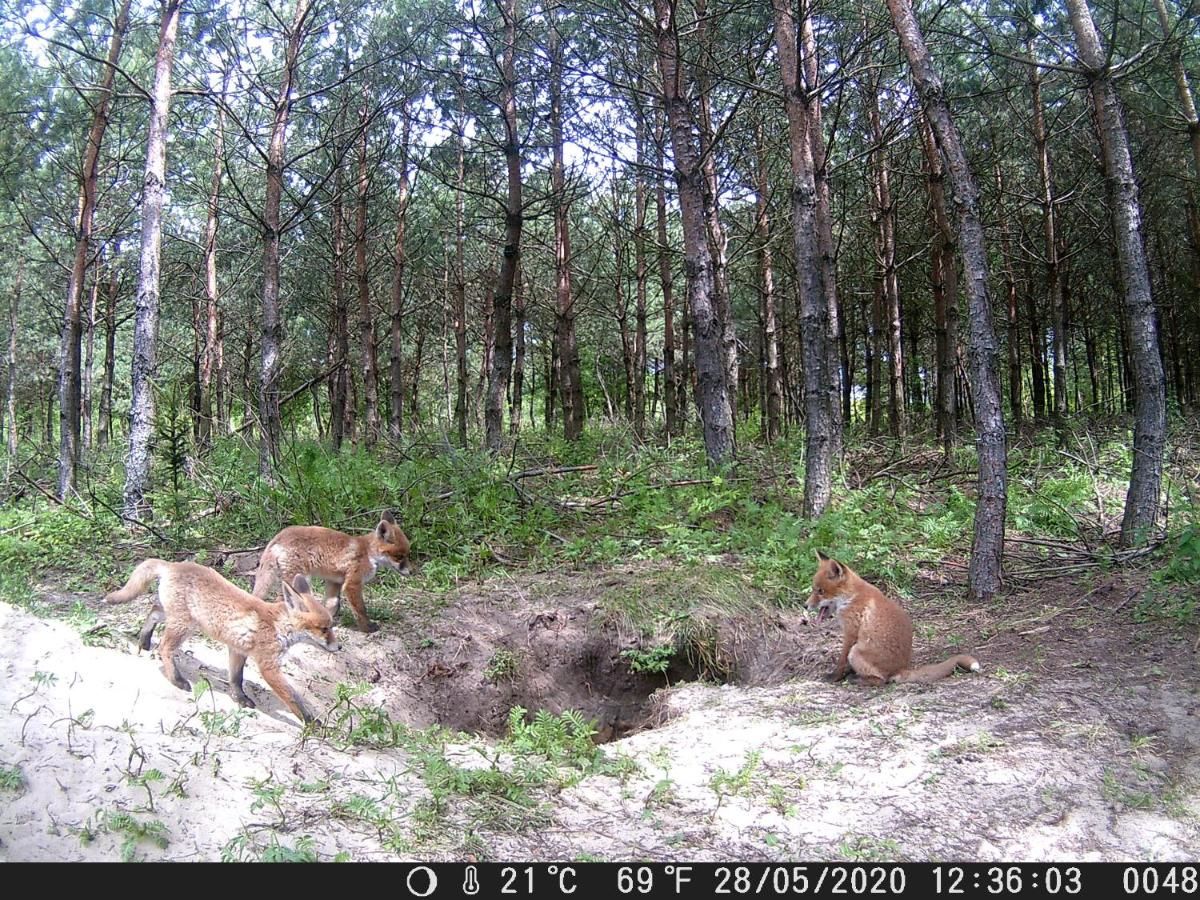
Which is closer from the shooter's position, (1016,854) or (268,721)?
(1016,854)

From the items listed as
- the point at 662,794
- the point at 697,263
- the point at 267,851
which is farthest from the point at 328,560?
the point at 697,263

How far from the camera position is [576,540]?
9.35 metres

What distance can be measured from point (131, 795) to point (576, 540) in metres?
6.19

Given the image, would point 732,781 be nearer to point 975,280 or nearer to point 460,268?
point 975,280

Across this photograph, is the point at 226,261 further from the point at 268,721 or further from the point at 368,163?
the point at 268,721

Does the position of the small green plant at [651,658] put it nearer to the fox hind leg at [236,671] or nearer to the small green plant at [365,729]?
the small green plant at [365,729]

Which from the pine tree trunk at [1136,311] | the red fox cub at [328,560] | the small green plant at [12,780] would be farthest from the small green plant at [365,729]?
the pine tree trunk at [1136,311]

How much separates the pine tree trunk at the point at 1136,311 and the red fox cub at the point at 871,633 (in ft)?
10.2

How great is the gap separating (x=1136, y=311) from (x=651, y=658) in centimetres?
539

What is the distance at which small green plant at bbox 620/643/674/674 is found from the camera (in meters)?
6.98

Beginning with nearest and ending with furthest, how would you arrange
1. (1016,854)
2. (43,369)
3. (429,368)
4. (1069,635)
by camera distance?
(1016,854) → (1069,635) → (43,369) → (429,368)

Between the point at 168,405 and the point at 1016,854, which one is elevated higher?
the point at 168,405

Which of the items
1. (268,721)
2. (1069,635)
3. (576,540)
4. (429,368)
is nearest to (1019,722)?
(1069,635)

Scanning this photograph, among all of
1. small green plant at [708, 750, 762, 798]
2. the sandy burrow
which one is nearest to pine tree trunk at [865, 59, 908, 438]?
the sandy burrow
